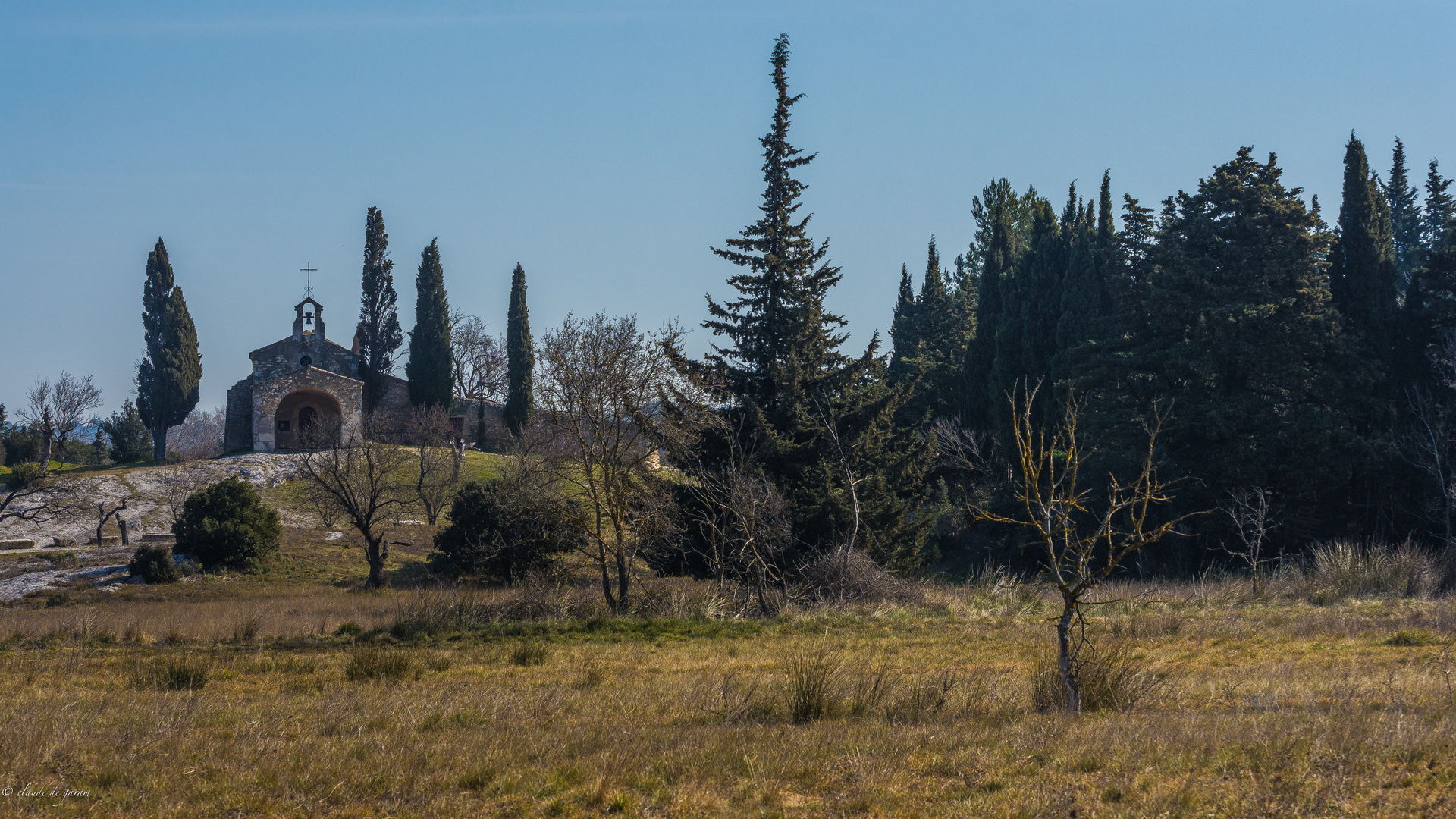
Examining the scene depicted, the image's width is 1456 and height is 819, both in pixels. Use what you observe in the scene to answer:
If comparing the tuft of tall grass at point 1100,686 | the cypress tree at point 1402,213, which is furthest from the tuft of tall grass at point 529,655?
the cypress tree at point 1402,213

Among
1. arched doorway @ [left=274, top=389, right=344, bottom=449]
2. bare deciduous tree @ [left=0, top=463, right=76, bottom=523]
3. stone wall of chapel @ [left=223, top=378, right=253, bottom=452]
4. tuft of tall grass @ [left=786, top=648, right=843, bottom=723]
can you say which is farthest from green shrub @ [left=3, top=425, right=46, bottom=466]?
tuft of tall grass @ [left=786, top=648, right=843, bottom=723]

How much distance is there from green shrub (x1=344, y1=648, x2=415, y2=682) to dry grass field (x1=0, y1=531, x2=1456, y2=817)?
1.7 inches

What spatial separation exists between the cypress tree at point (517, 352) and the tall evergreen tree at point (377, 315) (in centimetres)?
807

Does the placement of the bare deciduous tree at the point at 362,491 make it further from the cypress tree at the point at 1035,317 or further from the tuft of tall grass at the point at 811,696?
the cypress tree at the point at 1035,317

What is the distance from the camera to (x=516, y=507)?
81.4ft

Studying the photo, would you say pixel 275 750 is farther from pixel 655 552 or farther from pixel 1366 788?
pixel 655 552

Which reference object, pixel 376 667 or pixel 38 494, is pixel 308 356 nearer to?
pixel 38 494

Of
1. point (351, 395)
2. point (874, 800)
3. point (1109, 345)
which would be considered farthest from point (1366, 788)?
point (351, 395)

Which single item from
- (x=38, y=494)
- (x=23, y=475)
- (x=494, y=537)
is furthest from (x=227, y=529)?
(x=38, y=494)

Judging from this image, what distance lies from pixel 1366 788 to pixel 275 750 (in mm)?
6839

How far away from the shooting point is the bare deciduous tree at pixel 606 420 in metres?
18.8

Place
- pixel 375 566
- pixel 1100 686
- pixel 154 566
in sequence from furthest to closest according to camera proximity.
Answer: pixel 375 566 < pixel 154 566 < pixel 1100 686

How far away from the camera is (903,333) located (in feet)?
183

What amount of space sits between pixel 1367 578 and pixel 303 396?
164 feet
